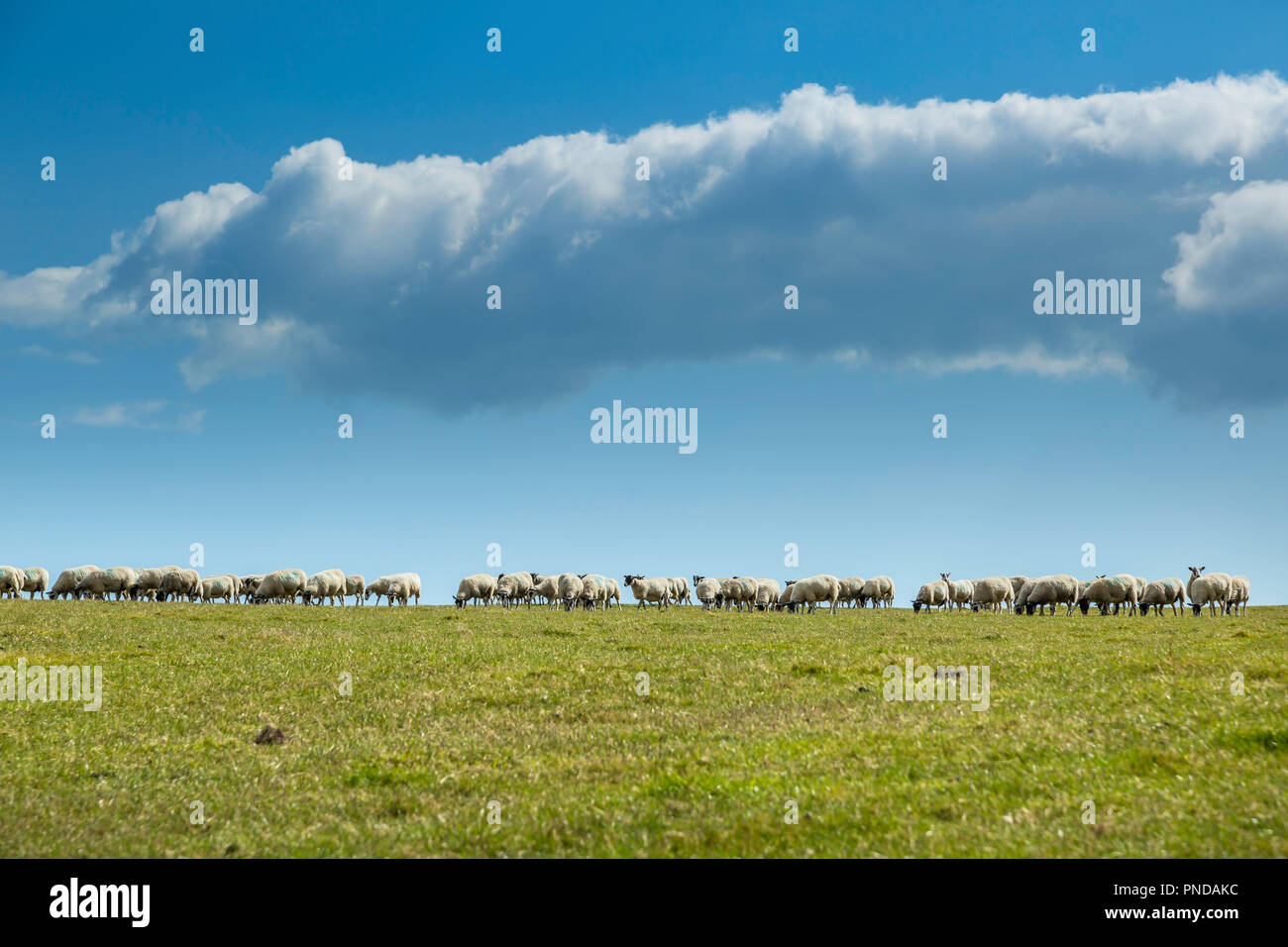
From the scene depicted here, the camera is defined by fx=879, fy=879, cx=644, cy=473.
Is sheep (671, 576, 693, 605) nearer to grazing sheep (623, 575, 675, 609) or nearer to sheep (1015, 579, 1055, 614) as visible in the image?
grazing sheep (623, 575, 675, 609)

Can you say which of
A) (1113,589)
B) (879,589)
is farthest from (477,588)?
(1113,589)

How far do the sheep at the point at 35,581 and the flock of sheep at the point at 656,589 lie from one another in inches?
4.0

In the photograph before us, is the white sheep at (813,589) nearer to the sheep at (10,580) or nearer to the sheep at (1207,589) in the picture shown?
the sheep at (1207,589)

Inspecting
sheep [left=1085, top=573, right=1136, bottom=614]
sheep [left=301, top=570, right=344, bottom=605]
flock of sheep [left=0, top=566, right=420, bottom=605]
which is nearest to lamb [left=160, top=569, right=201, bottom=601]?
flock of sheep [left=0, top=566, right=420, bottom=605]

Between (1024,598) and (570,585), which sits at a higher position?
(570,585)

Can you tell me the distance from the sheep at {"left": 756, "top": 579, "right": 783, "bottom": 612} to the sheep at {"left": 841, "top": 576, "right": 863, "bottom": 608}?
686 centimetres

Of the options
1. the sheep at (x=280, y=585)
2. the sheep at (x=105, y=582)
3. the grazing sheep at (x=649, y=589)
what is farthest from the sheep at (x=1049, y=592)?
the sheep at (x=105, y=582)

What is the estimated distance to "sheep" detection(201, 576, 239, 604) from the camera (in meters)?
89.5

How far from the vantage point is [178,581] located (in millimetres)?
81438

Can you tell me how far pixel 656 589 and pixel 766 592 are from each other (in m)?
10.8

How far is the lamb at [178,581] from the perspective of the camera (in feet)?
266

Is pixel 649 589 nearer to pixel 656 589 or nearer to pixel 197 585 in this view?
pixel 656 589

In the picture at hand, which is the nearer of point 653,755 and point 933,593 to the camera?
point 653,755
